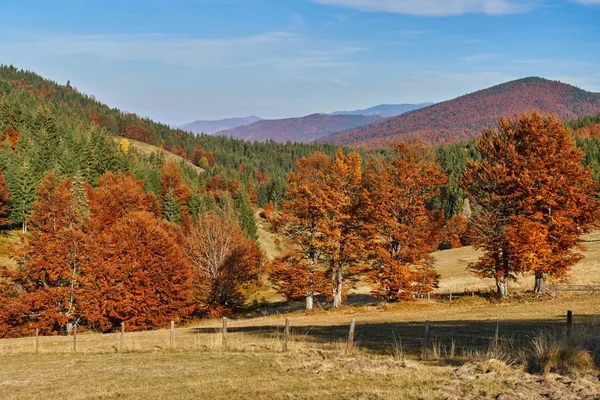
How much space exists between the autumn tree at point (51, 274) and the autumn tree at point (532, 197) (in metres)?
35.8

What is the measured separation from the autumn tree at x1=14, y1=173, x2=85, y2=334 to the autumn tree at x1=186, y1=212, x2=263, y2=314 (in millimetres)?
14537

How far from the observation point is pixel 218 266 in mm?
58156

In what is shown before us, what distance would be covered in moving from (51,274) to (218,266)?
18.7 metres

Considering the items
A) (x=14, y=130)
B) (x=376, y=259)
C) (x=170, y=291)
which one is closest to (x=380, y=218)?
(x=376, y=259)

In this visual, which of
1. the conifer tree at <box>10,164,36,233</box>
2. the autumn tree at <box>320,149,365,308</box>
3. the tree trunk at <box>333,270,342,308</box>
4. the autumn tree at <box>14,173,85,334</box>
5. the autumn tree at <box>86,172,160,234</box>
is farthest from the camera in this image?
the conifer tree at <box>10,164,36,233</box>

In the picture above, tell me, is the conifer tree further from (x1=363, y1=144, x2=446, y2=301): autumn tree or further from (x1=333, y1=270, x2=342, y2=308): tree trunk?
(x1=363, y1=144, x2=446, y2=301): autumn tree

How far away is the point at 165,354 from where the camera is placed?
872 inches

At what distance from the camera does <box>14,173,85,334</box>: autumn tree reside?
43969 millimetres

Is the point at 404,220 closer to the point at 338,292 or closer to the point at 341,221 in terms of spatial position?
the point at 341,221

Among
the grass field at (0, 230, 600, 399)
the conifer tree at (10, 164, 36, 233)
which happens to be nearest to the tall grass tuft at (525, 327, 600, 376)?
the grass field at (0, 230, 600, 399)

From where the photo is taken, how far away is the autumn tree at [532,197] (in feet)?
119

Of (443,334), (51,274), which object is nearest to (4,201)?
(51,274)

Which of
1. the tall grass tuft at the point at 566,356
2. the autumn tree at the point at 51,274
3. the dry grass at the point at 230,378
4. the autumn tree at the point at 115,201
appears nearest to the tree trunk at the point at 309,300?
the autumn tree at the point at 51,274

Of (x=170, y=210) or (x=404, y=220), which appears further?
(x=170, y=210)
